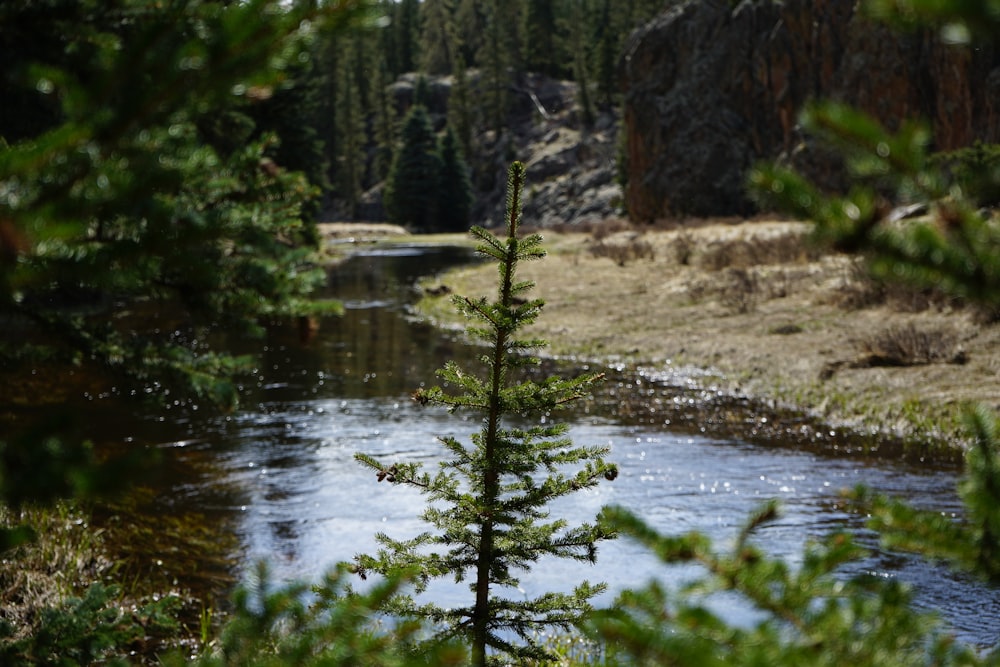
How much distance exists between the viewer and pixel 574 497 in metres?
10.4

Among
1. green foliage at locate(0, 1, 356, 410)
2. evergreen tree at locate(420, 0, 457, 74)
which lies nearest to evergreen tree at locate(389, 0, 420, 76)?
evergreen tree at locate(420, 0, 457, 74)

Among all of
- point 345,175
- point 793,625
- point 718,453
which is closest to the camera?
point 793,625

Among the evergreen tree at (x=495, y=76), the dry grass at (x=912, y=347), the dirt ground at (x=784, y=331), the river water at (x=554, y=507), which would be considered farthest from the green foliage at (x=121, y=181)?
the evergreen tree at (x=495, y=76)

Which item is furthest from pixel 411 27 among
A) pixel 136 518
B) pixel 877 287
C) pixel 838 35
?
pixel 136 518

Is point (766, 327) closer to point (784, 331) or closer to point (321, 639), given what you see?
point (784, 331)

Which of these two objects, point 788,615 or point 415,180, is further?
point 415,180

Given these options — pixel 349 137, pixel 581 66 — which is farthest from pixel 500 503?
pixel 349 137

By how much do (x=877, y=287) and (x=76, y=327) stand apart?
1683 centimetres

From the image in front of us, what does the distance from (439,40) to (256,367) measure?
11713cm

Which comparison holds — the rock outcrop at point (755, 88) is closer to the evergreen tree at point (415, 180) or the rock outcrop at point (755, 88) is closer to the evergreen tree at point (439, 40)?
the evergreen tree at point (415, 180)

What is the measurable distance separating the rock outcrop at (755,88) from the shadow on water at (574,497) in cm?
3184

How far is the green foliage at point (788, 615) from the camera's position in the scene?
1423 mm

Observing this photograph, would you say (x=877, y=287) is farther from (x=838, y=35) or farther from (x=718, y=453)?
(x=838, y=35)

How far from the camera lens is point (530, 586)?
313 inches
